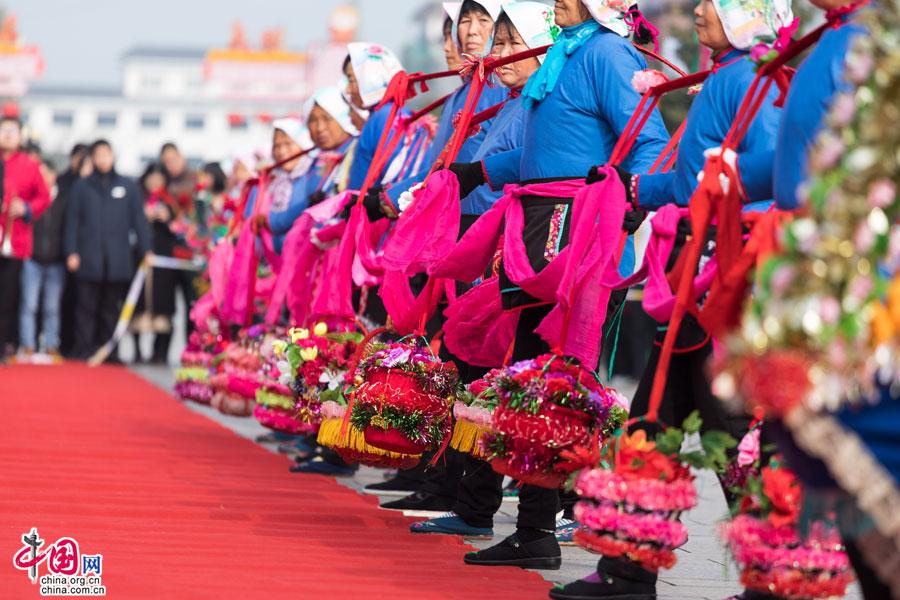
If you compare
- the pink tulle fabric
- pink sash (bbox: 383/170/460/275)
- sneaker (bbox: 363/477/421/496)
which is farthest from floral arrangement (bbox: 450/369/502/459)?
sneaker (bbox: 363/477/421/496)

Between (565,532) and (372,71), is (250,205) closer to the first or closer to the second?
(372,71)

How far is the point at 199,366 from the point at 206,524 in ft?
14.7

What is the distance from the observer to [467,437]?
5469 mm

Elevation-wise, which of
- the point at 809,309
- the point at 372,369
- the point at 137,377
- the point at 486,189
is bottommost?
the point at 137,377

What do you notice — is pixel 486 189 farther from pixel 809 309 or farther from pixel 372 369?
pixel 809 309

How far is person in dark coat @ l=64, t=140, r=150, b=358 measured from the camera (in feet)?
53.0

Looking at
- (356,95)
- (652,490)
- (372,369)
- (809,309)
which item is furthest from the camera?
(356,95)

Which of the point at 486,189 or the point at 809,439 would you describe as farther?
the point at 486,189

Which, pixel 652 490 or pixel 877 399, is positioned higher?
pixel 877 399

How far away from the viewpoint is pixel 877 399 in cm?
289

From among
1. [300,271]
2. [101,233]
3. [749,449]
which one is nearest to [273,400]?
[300,271]

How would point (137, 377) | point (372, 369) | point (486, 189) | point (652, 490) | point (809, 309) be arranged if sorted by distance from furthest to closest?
point (137, 377)
point (486, 189)
point (372, 369)
point (652, 490)
point (809, 309)

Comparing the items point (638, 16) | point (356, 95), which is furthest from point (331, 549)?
point (356, 95)

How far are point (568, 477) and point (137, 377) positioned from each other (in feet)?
35.3
